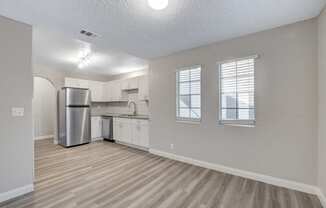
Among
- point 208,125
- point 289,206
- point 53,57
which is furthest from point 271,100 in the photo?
point 53,57

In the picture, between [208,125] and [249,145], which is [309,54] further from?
[208,125]

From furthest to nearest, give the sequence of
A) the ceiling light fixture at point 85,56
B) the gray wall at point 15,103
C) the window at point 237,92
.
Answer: the ceiling light fixture at point 85,56
the window at point 237,92
the gray wall at point 15,103

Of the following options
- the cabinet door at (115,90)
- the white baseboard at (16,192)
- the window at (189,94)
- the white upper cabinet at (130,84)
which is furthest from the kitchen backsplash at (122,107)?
the white baseboard at (16,192)

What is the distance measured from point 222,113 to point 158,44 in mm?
1928

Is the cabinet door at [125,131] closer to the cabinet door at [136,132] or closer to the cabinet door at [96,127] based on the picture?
the cabinet door at [136,132]

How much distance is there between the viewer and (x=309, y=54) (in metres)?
2.26

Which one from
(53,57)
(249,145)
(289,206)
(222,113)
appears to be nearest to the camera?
(289,206)

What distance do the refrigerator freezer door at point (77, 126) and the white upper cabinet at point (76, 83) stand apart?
0.91 metres

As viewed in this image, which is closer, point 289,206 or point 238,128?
point 289,206

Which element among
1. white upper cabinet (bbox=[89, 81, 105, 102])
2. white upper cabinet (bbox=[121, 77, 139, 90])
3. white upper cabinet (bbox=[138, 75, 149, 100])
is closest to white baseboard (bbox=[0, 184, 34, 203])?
white upper cabinet (bbox=[138, 75, 149, 100])

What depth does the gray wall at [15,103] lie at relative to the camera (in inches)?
84.1

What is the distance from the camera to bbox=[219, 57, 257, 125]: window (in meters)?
2.74

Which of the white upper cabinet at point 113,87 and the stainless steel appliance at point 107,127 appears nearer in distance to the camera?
the white upper cabinet at point 113,87

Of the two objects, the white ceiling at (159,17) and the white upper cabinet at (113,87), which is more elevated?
the white ceiling at (159,17)
